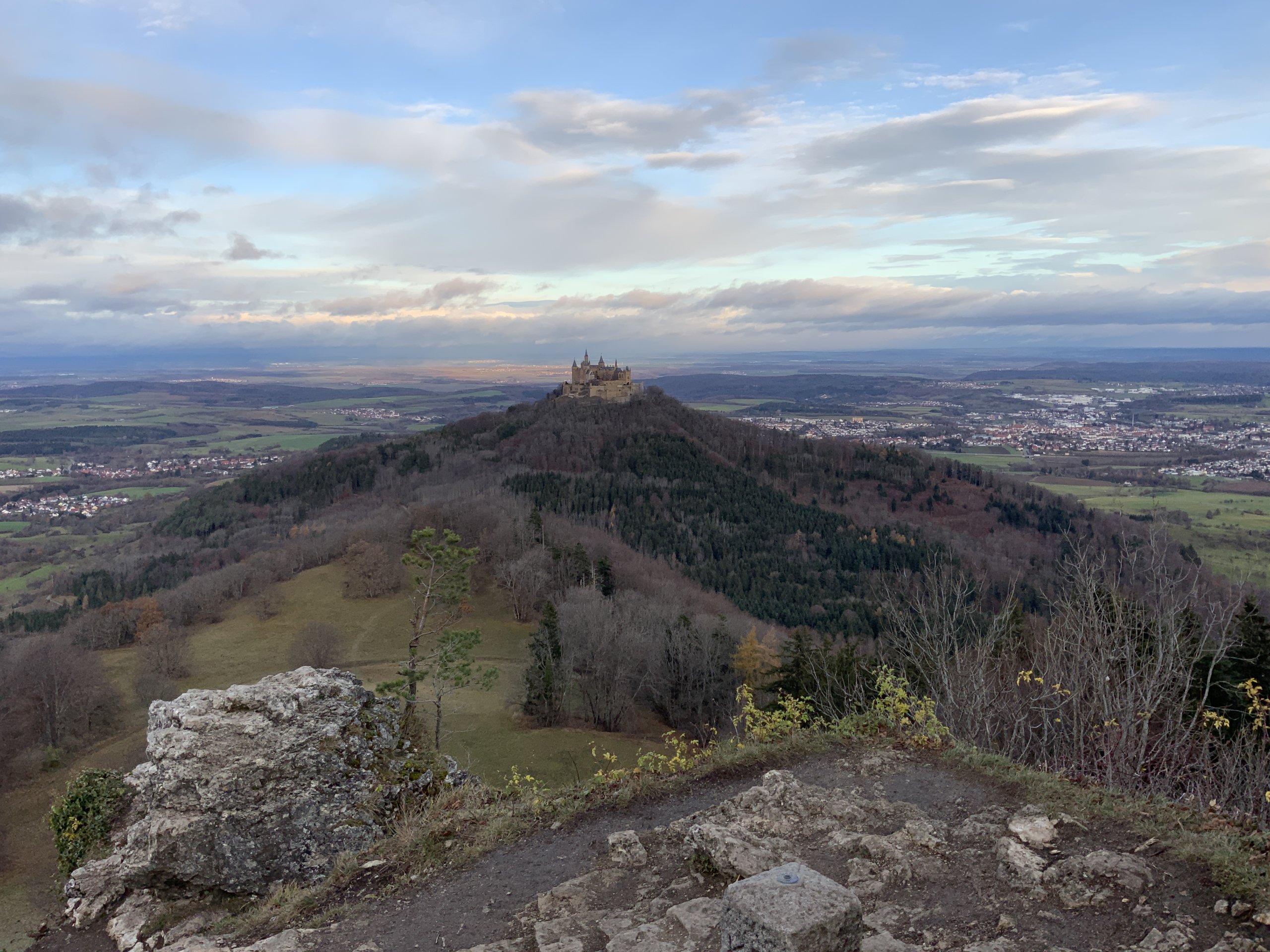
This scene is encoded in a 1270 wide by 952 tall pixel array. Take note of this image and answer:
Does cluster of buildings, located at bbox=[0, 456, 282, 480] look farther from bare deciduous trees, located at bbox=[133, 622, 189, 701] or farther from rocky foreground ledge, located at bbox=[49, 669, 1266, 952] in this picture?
rocky foreground ledge, located at bbox=[49, 669, 1266, 952]

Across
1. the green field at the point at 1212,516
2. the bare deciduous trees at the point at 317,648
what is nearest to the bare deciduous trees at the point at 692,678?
the bare deciduous trees at the point at 317,648

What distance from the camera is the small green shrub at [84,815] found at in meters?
16.7

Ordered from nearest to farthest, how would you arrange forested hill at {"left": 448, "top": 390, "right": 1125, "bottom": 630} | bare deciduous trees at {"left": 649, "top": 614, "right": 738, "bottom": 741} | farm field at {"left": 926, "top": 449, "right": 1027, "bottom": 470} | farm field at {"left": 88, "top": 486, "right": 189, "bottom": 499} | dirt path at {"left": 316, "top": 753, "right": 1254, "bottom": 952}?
dirt path at {"left": 316, "top": 753, "right": 1254, "bottom": 952} → bare deciduous trees at {"left": 649, "top": 614, "right": 738, "bottom": 741} → forested hill at {"left": 448, "top": 390, "right": 1125, "bottom": 630} → farm field at {"left": 88, "top": 486, "right": 189, "bottom": 499} → farm field at {"left": 926, "top": 449, "right": 1027, "bottom": 470}

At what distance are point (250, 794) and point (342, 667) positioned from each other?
38.8m

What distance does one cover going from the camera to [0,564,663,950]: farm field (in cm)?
2525

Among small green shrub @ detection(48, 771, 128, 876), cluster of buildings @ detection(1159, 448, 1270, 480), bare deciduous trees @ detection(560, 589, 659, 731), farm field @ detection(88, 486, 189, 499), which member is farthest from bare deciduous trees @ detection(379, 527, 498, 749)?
cluster of buildings @ detection(1159, 448, 1270, 480)

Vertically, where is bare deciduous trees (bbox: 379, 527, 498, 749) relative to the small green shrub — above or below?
above

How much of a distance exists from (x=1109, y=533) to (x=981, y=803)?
4203 inches

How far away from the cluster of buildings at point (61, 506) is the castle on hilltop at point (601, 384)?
280ft

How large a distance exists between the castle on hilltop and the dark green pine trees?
91.5 metres

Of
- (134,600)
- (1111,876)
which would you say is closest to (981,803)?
(1111,876)

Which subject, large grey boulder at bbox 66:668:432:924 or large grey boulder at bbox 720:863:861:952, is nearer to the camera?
large grey boulder at bbox 720:863:861:952

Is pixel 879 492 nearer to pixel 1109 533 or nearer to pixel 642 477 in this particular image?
pixel 1109 533

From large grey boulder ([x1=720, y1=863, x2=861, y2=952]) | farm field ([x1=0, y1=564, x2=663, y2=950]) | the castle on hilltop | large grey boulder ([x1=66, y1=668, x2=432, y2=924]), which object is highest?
the castle on hilltop
